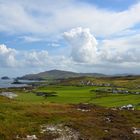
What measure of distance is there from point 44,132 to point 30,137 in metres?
3.01

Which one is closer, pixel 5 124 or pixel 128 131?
pixel 5 124

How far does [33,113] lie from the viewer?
5791 centimetres

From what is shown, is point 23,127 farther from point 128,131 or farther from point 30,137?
point 128,131

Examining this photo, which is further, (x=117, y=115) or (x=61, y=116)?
(x=117, y=115)

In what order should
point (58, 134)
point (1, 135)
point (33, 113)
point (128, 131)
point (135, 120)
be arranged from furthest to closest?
point (135, 120), point (33, 113), point (128, 131), point (58, 134), point (1, 135)

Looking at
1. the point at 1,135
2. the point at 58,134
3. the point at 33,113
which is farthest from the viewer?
the point at 33,113

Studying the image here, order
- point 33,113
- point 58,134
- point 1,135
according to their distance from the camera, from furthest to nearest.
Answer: point 33,113 → point 58,134 → point 1,135

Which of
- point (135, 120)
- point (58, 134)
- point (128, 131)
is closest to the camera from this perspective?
point (58, 134)

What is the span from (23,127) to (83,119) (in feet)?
44.7

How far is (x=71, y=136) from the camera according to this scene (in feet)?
153

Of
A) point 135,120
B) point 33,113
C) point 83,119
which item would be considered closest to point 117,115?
point 135,120

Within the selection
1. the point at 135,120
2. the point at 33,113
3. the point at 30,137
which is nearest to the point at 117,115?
the point at 135,120

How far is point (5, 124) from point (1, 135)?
16.4 feet

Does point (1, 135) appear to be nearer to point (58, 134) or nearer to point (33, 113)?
point (58, 134)
